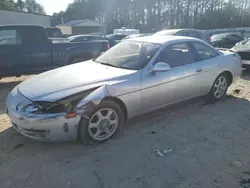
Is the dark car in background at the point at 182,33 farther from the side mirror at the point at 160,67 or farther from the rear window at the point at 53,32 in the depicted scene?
the side mirror at the point at 160,67

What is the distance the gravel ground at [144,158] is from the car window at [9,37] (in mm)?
3066

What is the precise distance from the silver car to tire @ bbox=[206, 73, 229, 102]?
24mm

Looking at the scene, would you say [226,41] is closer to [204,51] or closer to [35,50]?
[204,51]

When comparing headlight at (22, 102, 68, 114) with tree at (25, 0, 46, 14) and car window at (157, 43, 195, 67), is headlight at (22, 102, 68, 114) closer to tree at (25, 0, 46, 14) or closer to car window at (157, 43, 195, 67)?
car window at (157, 43, 195, 67)

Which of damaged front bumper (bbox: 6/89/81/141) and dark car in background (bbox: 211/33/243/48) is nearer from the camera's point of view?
damaged front bumper (bbox: 6/89/81/141)

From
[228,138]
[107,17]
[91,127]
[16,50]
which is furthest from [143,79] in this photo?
[107,17]

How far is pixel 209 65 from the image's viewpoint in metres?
4.80

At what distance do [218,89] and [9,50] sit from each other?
5.57 m

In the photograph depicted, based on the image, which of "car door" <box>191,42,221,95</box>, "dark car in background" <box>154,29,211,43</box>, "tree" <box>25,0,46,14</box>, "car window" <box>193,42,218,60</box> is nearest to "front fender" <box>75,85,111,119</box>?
"car door" <box>191,42,221,95</box>

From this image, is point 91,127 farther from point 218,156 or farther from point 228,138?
point 228,138

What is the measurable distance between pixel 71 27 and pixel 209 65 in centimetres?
4001

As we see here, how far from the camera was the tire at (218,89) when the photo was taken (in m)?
5.10

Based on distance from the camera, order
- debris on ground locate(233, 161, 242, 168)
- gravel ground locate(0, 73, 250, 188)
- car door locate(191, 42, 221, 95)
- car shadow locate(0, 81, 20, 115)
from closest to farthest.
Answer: gravel ground locate(0, 73, 250, 188) < debris on ground locate(233, 161, 242, 168) < car door locate(191, 42, 221, 95) < car shadow locate(0, 81, 20, 115)

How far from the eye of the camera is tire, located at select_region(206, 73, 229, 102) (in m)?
5.10
